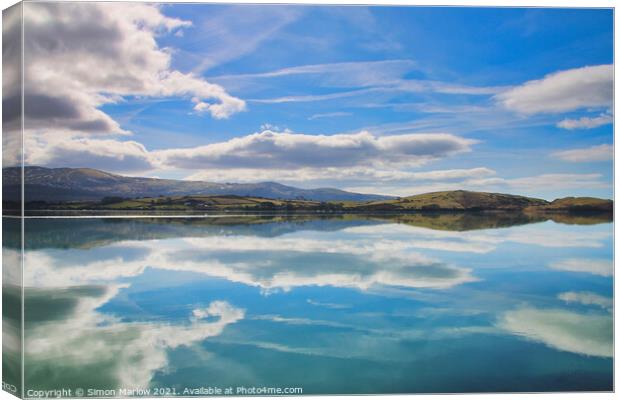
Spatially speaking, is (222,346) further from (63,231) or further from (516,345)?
(516,345)

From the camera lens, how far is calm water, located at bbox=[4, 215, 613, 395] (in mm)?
7500

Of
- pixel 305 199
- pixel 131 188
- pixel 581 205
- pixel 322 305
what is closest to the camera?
pixel 322 305

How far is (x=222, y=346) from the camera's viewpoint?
305 inches

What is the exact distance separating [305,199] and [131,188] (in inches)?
150

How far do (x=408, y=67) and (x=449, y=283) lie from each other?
4.54 metres

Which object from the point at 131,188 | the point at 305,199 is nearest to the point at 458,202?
the point at 305,199

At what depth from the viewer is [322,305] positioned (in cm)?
841

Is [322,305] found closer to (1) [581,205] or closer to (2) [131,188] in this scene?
(2) [131,188]

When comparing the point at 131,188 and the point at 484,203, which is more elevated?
the point at 131,188

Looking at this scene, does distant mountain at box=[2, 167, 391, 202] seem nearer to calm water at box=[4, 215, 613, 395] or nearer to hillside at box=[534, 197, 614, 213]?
calm water at box=[4, 215, 613, 395]

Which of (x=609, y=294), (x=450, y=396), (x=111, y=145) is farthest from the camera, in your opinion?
(x=111, y=145)

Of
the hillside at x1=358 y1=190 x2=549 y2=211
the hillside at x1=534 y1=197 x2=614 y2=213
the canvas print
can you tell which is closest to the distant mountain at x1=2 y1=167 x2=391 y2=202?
the canvas print

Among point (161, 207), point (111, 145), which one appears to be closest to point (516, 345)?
point (161, 207)

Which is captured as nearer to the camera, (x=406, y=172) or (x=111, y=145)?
(x=111, y=145)
